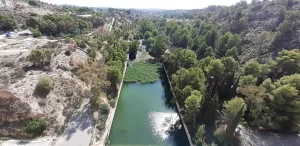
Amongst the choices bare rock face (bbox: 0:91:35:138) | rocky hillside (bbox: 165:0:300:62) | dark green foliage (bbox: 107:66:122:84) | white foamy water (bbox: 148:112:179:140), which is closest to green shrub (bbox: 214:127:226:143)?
white foamy water (bbox: 148:112:179:140)

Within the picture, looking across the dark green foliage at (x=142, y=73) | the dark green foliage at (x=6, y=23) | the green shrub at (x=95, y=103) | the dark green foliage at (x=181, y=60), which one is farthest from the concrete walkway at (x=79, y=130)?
the dark green foliage at (x=6, y=23)

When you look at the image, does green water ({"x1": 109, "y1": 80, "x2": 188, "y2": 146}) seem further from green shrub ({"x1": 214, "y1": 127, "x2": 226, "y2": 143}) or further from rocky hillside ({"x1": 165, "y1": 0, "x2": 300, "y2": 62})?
rocky hillside ({"x1": 165, "y1": 0, "x2": 300, "y2": 62})

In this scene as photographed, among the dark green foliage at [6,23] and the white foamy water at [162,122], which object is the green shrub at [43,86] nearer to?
the white foamy water at [162,122]

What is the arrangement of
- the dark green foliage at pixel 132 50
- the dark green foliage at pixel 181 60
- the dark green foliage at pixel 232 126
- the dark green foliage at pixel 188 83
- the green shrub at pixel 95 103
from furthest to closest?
the dark green foliage at pixel 132 50
the dark green foliage at pixel 181 60
the dark green foliage at pixel 188 83
the green shrub at pixel 95 103
the dark green foliage at pixel 232 126

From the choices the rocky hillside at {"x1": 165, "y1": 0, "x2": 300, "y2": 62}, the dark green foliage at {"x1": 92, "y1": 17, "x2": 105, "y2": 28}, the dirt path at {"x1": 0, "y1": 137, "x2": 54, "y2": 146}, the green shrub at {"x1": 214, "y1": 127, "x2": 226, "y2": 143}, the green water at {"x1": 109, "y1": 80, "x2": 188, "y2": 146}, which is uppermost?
the rocky hillside at {"x1": 165, "y1": 0, "x2": 300, "y2": 62}

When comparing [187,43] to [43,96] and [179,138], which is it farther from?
[43,96]
